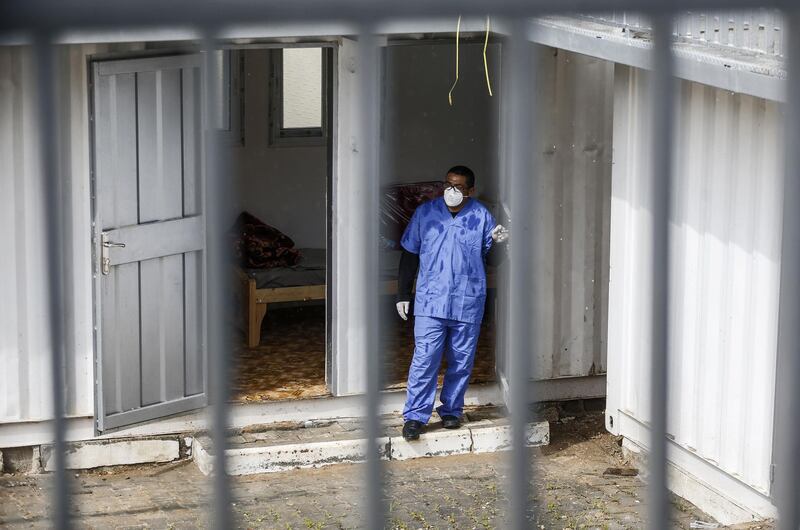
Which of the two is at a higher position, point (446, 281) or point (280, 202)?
point (280, 202)

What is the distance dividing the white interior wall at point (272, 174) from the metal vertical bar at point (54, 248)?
9.72 metres

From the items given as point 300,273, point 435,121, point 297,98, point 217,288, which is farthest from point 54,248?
point 297,98

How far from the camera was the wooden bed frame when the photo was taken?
32.7ft

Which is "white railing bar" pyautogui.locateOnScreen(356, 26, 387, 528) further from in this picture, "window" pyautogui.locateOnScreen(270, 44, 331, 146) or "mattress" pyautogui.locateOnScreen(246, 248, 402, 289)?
"window" pyautogui.locateOnScreen(270, 44, 331, 146)

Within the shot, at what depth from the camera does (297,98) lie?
12398mm

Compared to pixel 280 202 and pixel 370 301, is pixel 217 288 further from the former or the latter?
pixel 280 202

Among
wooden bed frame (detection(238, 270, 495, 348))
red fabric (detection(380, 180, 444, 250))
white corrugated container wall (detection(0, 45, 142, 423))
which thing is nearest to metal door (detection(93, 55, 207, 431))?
white corrugated container wall (detection(0, 45, 142, 423))

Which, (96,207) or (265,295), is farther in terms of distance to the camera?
(265,295)

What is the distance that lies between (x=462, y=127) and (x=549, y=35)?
4.64 m

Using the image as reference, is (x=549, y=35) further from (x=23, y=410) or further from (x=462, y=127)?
(x=462, y=127)

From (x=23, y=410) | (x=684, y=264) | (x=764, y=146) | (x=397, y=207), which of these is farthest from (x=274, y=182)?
(x=764, y=146)

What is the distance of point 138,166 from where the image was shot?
7.71 meters

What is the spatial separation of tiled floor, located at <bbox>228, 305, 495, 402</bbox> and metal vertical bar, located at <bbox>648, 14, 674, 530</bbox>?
6600 millimetres

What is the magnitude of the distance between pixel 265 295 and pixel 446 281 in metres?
2.40
